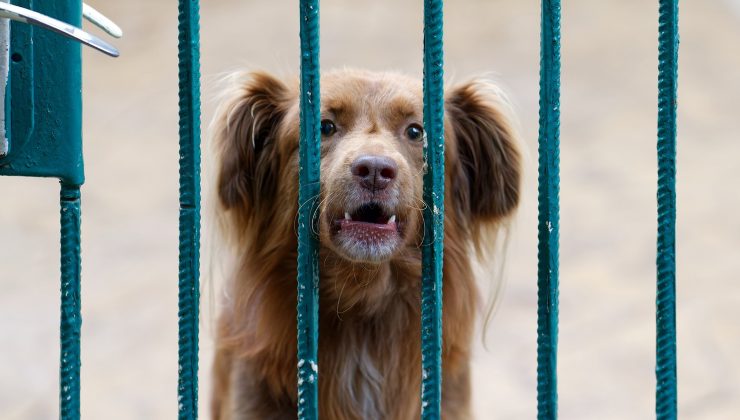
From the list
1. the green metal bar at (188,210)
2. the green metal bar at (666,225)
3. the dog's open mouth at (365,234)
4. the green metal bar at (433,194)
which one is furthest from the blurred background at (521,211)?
the green metal bar at (666,225)

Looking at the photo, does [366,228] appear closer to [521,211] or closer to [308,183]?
[308,183]

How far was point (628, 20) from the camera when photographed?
35.0 feet

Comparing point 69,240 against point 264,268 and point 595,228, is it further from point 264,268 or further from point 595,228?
point 595,228

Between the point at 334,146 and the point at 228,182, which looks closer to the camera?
the point at 334,146

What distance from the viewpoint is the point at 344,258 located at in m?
2.72

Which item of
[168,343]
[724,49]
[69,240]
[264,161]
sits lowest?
[168,343]

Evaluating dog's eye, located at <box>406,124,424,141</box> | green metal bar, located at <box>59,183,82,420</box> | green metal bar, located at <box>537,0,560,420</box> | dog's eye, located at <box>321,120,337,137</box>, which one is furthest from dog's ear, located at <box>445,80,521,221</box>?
green metal bar, located at <box>59,183,82,420</box>

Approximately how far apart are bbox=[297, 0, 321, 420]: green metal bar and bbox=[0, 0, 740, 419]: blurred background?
55.2 inches

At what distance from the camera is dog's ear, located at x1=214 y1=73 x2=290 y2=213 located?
3.14m

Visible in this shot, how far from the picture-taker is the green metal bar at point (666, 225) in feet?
5.52

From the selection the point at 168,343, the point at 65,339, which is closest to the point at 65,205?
the point at 65,339

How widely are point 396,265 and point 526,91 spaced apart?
6870mm

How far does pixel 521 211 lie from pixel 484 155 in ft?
1.11

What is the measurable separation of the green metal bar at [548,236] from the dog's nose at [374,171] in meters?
0.78
